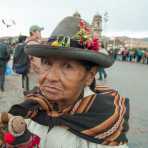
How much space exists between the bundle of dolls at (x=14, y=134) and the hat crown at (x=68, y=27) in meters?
0.51

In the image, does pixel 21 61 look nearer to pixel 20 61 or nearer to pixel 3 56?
pixel 20 61

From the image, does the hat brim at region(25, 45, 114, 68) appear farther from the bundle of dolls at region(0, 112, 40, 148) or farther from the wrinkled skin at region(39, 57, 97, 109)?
the bundle of dolls at region(0, 112, 40, 148)

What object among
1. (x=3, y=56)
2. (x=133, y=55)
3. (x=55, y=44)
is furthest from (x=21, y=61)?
(x=133, y=55)

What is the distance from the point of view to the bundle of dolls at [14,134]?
73.0 inches

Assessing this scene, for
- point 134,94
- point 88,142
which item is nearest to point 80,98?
point 88,142

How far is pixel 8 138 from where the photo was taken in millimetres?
1844

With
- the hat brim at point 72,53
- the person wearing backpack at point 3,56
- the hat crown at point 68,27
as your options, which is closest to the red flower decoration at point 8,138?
the hat brim at point 72,53

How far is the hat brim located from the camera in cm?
204

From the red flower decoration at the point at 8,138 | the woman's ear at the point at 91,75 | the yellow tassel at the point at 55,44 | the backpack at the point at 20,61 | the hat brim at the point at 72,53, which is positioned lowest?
the backpack at the point at 20,61

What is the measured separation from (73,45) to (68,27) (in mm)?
122

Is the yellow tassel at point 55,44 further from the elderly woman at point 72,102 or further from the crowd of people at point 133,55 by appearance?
the crowd of people at point 133,55

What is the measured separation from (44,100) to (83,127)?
0.24 m

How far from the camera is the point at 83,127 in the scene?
2180 millimetres

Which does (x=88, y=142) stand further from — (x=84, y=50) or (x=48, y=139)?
(x=84, y=50)
